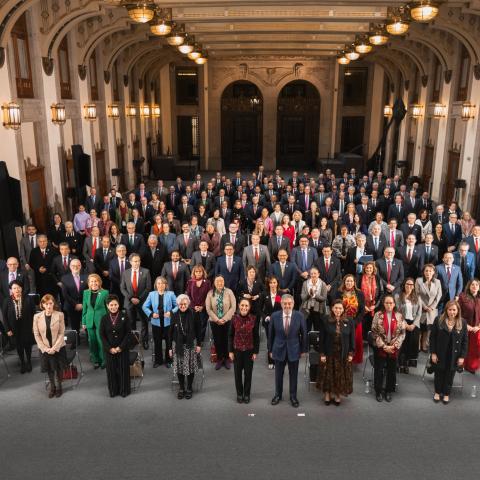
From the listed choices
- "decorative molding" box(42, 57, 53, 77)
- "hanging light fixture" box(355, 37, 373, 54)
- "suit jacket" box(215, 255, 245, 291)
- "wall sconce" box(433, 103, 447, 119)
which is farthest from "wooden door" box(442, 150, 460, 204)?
"decorative molding" box(42, 57, 53, 77)

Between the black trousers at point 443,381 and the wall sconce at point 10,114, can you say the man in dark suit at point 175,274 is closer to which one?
the black trousers at point 443,381

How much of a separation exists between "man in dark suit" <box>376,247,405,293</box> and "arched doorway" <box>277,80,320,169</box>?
23099mm

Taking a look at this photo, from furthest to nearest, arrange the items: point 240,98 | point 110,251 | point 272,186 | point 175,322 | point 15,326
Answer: point 240,98, point 272,186, point 110,251, point 15,326, point 175,322

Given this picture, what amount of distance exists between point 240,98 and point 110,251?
22.9 m

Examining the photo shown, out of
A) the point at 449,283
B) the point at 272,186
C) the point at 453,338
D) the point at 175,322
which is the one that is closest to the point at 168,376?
the point at 175,322

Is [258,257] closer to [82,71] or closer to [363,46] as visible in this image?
[363,46]

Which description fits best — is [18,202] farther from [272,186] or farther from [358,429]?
[358,429]

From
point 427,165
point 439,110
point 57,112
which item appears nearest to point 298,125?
point 427,165

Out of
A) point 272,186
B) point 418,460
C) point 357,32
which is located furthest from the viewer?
point 357,32

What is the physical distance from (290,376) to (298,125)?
25.8 m

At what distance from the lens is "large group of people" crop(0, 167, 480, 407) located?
22.7 ft

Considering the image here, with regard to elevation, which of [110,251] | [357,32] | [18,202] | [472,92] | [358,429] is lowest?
[358,429]

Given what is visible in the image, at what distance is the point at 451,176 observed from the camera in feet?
60.5

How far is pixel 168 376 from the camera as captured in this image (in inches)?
310
